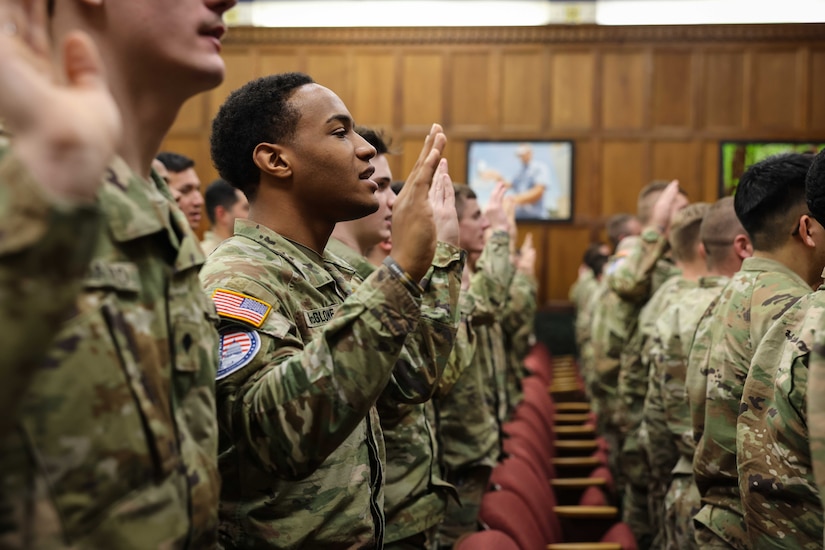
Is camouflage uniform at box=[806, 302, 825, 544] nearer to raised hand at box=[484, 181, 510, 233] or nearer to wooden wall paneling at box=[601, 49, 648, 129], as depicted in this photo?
raised hand at box=[484, 181, 510, 233]

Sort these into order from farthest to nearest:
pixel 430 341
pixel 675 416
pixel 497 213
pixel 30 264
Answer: pixel 497 213, pixel 675 416, pixel 430 341, pixel 30 264

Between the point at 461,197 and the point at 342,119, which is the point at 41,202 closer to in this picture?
the point at 342,119

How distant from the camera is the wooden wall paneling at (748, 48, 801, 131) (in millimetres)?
9859

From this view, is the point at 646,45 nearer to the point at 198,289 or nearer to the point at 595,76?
the point at 595,76

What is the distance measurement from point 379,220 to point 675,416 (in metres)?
1.52

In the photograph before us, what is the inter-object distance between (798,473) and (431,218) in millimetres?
992

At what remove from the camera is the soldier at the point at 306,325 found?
1297 millimetres

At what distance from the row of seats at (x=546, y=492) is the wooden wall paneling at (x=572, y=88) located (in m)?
4.77

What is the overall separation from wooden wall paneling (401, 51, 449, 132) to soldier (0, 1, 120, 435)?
9456mm

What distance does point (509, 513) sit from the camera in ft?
8.45

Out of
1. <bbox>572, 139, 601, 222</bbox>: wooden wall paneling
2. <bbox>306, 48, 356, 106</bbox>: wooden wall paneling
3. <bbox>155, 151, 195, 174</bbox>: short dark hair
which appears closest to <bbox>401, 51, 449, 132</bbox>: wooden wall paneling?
<bbox>306, 48, 356, 106</bbox>: wooden wall paneling

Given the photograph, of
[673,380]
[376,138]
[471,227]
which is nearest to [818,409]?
[376,138]

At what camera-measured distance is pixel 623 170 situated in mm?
10109

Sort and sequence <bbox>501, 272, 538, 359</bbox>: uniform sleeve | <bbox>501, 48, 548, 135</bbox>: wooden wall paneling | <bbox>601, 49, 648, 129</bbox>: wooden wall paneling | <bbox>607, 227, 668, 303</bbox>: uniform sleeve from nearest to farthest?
<bbox>607, 227, 668, 303</bbox>: uniform sleeve, <bbox>501, 272, 538, 359</bbox>: uniform sleeve, <bbox>601, 49, 648, 129</bbox>: wooden wall paneling, <bbox>501, 48, 548, 135</bbox>: wooden wall paneling
